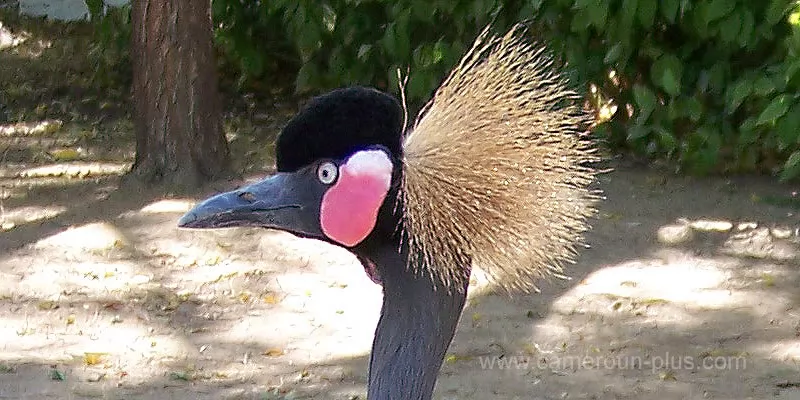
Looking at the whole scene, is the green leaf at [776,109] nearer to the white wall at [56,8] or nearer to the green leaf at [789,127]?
the green leaf at [789,127]

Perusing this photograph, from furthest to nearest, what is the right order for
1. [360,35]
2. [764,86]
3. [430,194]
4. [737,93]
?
1. [360,35]
2. [737,93]
3. [764,86]
4. [430,194]

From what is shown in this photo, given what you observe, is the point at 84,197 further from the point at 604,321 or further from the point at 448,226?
the point at 448,226

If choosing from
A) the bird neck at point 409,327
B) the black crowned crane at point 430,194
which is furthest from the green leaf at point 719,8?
the bird neck at point 409,327

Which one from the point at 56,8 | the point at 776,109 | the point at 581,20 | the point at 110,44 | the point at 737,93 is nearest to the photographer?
the point at 776,109

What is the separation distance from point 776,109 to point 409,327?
132 inches

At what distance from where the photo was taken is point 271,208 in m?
1.93

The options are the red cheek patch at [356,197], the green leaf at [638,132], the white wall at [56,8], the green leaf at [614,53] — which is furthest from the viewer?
the white wall at [56,8]

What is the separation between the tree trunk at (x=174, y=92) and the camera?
5324mm

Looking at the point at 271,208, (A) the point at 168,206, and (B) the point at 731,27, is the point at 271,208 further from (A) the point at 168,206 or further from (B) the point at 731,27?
(B) the point at 731,27

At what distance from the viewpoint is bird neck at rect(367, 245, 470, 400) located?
77.5 inches

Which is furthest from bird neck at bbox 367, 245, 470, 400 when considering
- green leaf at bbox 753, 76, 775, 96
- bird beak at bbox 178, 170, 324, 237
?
green leaf at bbox 753, 76, 775, 96

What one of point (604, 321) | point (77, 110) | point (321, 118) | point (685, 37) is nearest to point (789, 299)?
point (604, 321)

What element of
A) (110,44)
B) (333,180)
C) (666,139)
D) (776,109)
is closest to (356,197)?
(333,180)

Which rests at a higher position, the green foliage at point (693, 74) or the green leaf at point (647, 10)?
the green leaf at point (647, 10)
